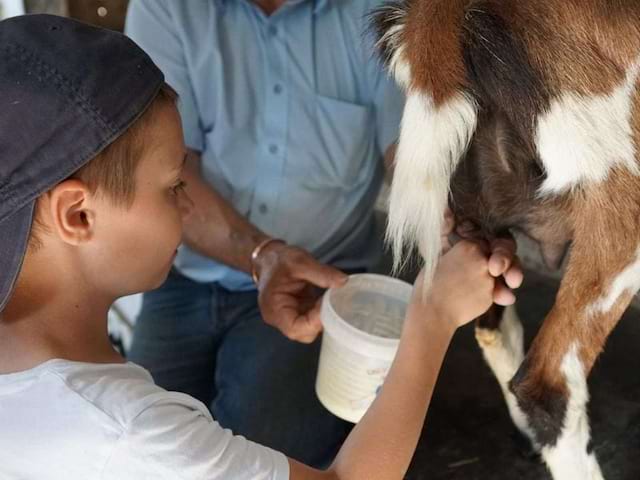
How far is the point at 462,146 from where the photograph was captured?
95 cm

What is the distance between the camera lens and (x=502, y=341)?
1.32m

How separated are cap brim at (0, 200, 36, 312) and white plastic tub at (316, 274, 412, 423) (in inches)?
18.3

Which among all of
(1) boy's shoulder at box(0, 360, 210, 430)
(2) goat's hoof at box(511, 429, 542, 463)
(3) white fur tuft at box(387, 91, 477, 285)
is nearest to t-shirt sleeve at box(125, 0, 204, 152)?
(3) white fur tuft at box(387, 91, 477, 285)

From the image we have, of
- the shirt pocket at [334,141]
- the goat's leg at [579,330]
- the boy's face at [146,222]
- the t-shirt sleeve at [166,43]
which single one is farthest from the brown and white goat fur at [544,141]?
the t-shirt sleeve at [166,43]

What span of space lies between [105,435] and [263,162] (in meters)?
0.76

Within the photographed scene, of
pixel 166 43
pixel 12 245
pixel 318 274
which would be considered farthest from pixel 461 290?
pixel 166 43

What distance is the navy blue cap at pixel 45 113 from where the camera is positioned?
81 cm

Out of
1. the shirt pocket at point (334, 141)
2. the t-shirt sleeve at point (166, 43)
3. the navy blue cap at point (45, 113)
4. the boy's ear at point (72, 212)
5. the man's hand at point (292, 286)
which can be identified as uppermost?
the navy blue cap at point (45, 113)

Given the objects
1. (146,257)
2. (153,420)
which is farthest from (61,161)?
(153,420)

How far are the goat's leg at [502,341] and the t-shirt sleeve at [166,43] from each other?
2.11 ft

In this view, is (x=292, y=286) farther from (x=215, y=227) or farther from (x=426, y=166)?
(x=426, y=166)

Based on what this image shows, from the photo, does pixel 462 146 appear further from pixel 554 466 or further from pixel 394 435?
pixel 554 466

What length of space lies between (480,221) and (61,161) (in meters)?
0.58

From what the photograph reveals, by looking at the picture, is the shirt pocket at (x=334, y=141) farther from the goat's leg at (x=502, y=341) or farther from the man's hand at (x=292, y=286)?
the goat's leg at (x=502, y=341)
